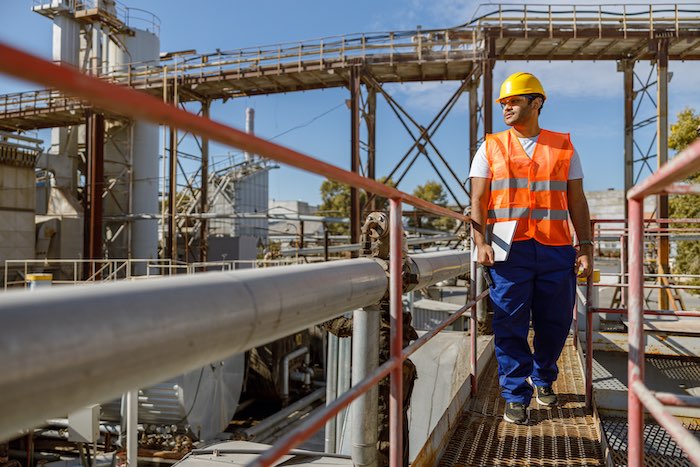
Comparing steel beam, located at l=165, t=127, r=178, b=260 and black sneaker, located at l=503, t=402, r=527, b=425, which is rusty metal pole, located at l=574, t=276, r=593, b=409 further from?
steel beam, located at l=165, t=127, r=178, b=260

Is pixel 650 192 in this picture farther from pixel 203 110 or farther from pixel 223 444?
pixel 203 110

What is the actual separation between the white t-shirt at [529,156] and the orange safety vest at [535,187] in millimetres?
44

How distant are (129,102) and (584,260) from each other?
3.10 metres

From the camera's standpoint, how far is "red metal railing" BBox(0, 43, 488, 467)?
2.23 ft

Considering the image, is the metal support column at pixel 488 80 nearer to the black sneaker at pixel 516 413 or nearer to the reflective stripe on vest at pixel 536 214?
the reflective stripe on vest at pixel 536 214

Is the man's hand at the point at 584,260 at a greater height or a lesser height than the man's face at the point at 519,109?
lesser

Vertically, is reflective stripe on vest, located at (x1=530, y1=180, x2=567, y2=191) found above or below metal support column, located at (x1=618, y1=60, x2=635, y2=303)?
below

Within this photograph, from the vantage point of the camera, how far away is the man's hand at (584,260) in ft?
10.9

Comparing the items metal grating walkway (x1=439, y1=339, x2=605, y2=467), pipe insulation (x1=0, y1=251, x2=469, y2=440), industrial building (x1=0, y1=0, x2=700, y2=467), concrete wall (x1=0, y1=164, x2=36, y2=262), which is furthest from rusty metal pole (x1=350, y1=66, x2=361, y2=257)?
pipe insulation (x1=0, y1=251, x2=469, y2=440)

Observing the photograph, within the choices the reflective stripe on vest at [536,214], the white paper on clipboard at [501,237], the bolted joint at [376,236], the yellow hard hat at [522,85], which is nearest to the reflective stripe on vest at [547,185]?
the reflective stripe on vest at [536,214]

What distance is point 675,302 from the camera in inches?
535

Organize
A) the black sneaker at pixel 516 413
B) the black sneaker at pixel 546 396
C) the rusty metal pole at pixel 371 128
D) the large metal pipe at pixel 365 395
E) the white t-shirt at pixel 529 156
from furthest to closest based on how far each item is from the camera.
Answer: the rusty metal pole at pixel 371 128
the black sneaker at pixel 546 396
the black sneaker at pixel 516 413
the white t-shirt at pixel 529 156
the large metal pipe at pixel 365 395

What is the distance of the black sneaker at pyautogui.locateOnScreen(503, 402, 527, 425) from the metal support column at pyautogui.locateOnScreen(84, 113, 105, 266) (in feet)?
62.3

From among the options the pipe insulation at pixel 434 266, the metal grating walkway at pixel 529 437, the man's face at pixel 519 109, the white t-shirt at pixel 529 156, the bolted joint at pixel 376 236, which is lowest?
the metal grating walkway at pixel 529 437
